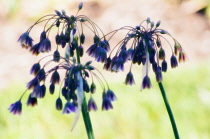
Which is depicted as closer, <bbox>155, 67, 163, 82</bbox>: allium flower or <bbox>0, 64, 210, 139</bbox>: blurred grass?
<bbox>155, 67, 163, 82</bbox>: allium flower

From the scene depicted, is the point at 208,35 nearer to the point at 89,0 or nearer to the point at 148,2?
the point at 148,2

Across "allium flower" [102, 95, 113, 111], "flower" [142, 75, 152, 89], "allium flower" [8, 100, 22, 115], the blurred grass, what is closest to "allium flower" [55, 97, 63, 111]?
"allium flower" [102, 95, 113, 111]

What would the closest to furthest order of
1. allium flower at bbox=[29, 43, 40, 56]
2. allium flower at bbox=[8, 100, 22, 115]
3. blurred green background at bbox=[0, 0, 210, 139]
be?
allium flower at bbox=[29, 43, 40, 56]
allium flower at bbox=[8, 100, 22, 115]
blurred green background at bbox=[0, 0, 210, 139]

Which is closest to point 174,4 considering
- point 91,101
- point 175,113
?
point 175,113

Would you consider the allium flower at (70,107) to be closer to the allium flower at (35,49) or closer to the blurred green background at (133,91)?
the allium flower at (35,49)

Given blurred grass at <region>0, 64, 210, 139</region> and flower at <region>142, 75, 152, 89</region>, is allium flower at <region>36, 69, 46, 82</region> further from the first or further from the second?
blurred grass at <region>0, 64, 210, 139</region>

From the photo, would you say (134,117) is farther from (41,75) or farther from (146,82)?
(41,75)

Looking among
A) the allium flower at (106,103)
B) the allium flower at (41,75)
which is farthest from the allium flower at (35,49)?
the allium flower at (106,103)

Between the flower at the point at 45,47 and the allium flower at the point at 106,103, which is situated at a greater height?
the flower at the point at 45,47

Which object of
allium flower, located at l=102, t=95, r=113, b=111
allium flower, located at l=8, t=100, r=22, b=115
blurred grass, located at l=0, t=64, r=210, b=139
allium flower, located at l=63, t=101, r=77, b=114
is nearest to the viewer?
allium flower, located at l=63, t=101, r=77, b=114
